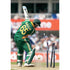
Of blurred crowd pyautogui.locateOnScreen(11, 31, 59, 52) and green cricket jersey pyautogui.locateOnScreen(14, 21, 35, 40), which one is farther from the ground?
green cricket jersey pyautogui.locateOnScreen(14, 21, 35, 40)

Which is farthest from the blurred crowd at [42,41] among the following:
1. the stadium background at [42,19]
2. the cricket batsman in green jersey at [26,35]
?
the cricket batsman in green jersey at [26,35]

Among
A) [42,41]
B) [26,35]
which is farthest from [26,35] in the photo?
[42,41]

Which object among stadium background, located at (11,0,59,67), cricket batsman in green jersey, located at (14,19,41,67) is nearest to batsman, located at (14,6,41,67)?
cricket batsman in green jersey, located at (14,19,41,67)

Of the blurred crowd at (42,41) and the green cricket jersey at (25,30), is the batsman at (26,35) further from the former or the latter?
the blurred crowd at (42,41)

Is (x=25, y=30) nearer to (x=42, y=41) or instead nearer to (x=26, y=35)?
(x=26, y=35)

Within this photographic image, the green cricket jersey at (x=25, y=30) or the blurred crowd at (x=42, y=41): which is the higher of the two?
the green cricket jersey at (x=25, y=30)

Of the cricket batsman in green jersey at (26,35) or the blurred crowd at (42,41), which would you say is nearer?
the cricket batsman in green jersey at (26,35)

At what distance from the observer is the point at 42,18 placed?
9539 mm

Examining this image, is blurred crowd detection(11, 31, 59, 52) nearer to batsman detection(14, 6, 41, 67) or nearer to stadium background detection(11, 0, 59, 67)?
stadium background detection(11, 0, 59, 67)
